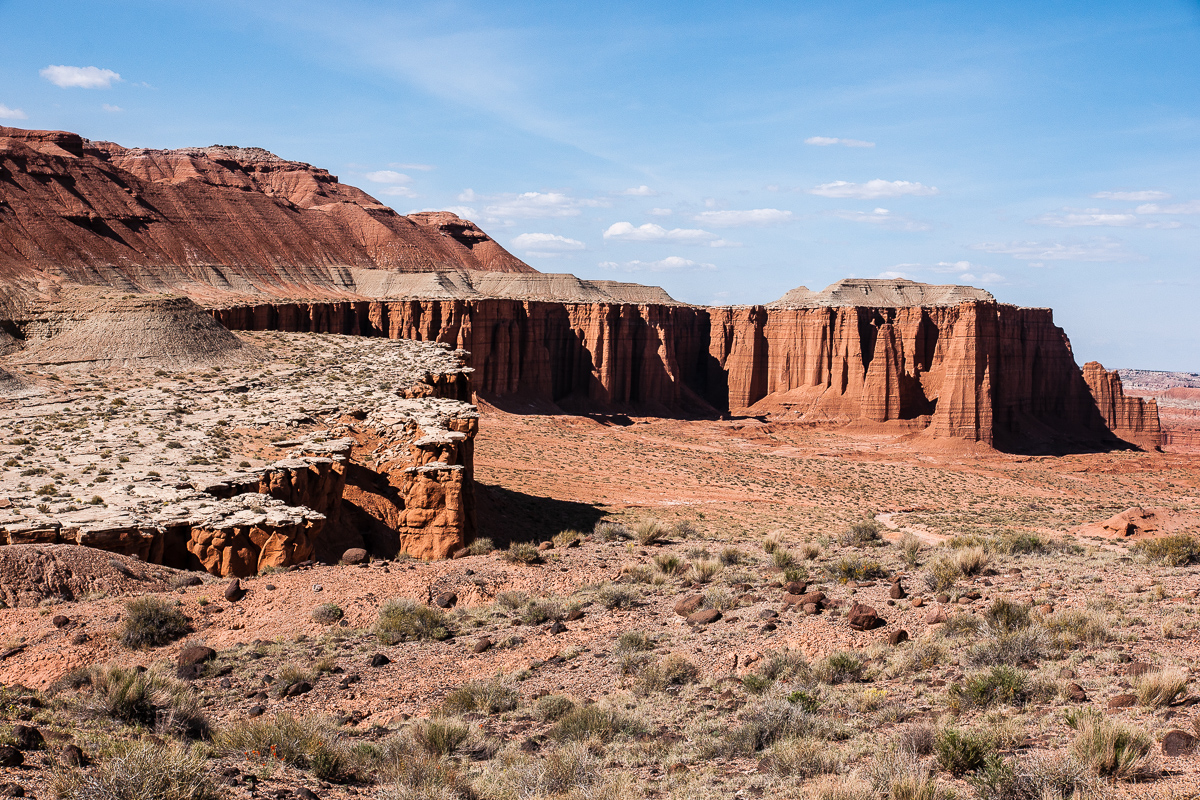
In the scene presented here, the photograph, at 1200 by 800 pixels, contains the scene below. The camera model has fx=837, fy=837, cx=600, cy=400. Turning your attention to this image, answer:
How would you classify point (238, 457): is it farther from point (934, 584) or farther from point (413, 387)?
point (934, 584)

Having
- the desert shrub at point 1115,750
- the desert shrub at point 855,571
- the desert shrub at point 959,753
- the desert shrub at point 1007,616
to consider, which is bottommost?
the desert shrub at point 855,571

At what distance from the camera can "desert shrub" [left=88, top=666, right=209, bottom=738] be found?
818cm

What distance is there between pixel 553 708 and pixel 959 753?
421 cm

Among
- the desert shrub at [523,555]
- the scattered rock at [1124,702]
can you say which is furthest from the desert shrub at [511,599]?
the scattered rock at [1124,702]

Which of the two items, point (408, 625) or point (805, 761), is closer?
point (805, 761)

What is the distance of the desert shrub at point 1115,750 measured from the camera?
6332 millimetres

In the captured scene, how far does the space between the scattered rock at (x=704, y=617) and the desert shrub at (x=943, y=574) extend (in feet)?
11.6

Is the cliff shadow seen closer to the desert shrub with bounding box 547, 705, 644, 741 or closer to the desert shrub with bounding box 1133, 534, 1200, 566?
the desert shrub with bounding box 547, 705, 644, 741

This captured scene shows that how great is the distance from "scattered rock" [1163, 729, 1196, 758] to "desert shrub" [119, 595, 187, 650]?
36.1 feet

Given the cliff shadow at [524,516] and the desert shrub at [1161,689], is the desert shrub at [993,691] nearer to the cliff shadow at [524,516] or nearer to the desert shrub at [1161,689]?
the desert shrub at [1161,689]

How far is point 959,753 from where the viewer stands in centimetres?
681

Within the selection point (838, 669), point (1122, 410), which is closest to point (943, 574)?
point (838, 669)

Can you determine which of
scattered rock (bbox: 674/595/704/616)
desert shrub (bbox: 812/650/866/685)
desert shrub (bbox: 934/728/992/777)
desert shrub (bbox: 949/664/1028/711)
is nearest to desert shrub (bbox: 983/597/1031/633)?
desert shrub (bbox: 949/664/1028/711)

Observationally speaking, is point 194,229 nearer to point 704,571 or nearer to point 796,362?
point 796,362
